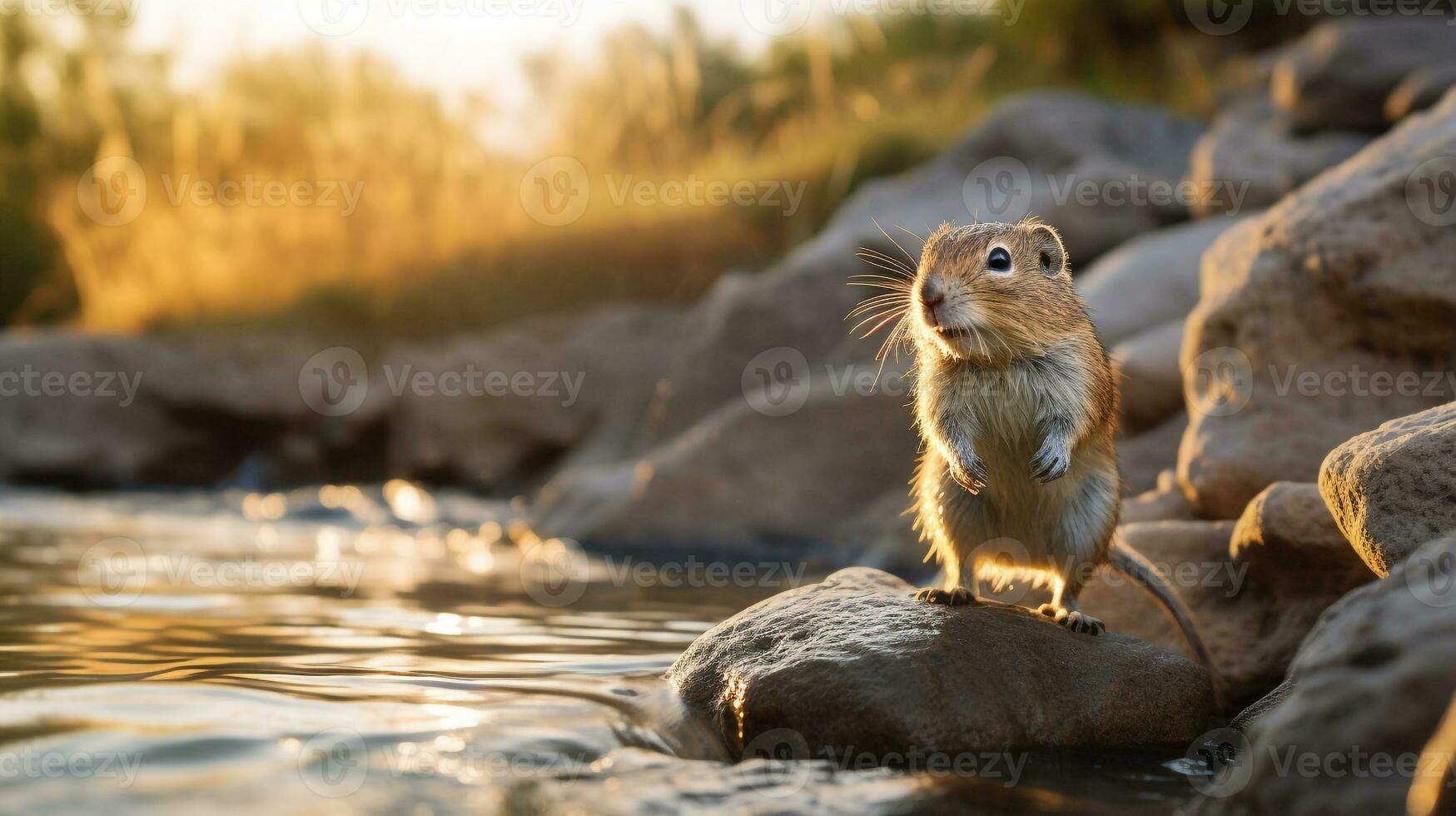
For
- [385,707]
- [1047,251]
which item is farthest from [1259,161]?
[385,707]

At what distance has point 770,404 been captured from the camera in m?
8.00

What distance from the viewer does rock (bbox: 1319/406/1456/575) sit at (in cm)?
312

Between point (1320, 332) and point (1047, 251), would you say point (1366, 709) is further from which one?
point (1320, 332)

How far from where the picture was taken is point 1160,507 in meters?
5.43

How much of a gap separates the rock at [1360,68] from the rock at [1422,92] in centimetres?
44

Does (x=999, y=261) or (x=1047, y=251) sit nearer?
(x=999, y=261)

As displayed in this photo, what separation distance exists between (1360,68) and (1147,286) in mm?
3450

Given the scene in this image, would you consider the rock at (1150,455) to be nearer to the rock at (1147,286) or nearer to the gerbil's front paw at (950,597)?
the rock at (1147,286)

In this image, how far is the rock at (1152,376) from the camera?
21.6ft

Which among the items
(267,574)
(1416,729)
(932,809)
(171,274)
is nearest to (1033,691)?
(932,809)

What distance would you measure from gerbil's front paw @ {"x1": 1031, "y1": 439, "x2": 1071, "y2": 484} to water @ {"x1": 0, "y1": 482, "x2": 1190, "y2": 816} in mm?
830

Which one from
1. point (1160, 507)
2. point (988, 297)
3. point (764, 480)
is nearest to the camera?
point (988, 297)

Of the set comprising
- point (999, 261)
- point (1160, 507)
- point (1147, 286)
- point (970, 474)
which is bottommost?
point (1160, 507)

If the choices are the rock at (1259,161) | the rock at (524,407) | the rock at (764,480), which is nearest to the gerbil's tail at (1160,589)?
the rock at (764,480)
